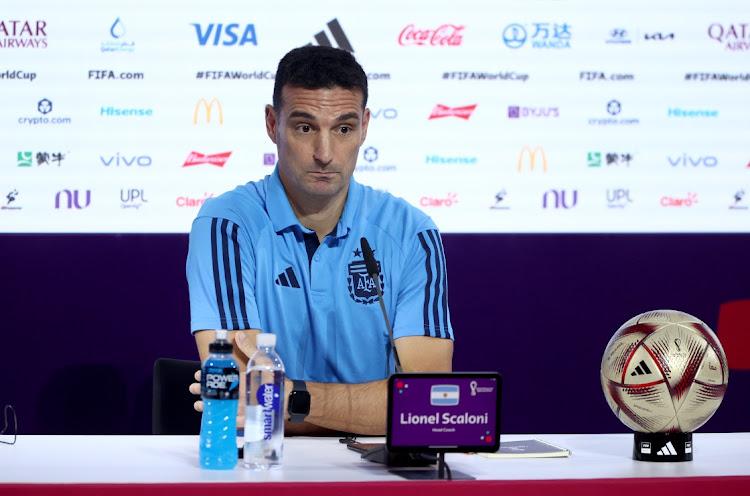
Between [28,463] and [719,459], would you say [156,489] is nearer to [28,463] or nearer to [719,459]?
[28,463]

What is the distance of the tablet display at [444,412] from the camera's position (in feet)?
4.76

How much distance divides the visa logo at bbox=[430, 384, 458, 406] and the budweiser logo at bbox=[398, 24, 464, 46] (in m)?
2.30

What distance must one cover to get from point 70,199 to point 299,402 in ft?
6.25

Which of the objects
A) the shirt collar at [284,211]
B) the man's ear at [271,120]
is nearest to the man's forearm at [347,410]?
the shirt collar at [284,211]

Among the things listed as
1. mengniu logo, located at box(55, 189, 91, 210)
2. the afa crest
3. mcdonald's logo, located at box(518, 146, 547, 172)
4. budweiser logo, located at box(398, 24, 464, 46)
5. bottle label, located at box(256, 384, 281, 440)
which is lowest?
bottle label, located at box(256, 384, 281, 440)

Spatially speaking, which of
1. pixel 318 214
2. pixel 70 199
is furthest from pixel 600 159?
pixel 70 199

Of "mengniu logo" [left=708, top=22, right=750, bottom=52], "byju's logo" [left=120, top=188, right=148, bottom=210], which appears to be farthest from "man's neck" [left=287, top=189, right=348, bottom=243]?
"mengniu logo" [left=708, top=22, right=750, bottom=52]

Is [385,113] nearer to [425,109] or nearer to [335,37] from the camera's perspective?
[425,109]

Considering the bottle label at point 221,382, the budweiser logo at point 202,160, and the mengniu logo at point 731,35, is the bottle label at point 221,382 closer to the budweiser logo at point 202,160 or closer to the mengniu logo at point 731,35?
the budweiser logo at point 202,160

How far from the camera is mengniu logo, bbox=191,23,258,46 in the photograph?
11.4ft

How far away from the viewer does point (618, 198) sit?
11.8ft

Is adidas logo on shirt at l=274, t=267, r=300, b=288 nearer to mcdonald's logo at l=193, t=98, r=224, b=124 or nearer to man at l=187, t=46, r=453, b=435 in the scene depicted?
man at l=187, t=46, r=453, b=435

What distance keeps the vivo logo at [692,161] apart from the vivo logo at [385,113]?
1080 millimetres

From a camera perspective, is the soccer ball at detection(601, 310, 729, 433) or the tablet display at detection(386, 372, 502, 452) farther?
the soccer ball at detection(601, 310, 729, 433)
